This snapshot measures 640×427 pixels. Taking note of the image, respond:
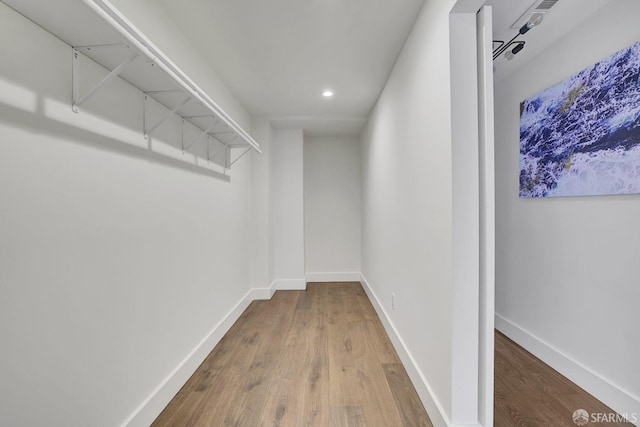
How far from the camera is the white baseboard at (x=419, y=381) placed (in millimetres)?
1410

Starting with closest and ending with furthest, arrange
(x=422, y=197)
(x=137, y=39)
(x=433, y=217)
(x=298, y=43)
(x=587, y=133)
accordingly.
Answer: (x=137, y=39)
(x=433, y=217)
(x=422, y=197)
(x=587, y=133)
(x=298, y=43)

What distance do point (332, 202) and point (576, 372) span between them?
11.0 ft

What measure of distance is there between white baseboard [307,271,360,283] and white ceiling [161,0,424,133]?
2665mm

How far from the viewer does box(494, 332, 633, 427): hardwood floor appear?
60.5 inches

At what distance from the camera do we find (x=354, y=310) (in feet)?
10.8

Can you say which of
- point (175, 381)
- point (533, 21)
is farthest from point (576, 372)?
point (175, 381)

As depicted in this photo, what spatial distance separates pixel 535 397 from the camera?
1.72 m

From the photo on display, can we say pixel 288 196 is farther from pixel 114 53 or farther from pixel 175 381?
pixel 114 53

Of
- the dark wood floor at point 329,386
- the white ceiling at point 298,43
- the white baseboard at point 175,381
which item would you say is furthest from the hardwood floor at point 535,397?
the white ceiling at point 298,43

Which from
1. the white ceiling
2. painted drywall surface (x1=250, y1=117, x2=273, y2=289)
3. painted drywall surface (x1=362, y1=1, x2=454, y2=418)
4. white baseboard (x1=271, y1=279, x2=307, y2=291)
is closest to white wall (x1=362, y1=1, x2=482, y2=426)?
painted drywall surface (x1=362, y1=1, x2=454, y2=418)

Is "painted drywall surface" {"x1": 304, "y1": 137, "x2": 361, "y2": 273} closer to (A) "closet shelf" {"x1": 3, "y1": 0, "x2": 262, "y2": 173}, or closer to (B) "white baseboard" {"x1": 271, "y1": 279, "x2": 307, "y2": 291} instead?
Answer: (B) "white baseboard" {"x1": 271, "y1": 279, "x2": 307, "y2": 291}

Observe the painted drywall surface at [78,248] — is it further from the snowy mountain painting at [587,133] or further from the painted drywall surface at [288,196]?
the snowy mountain painting at [587,133]

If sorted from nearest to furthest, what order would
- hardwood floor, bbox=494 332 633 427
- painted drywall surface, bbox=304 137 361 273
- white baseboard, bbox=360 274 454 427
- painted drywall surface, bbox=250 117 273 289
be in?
white baseboard, bbox=360 274 454 427, hardwood floor, bbox=494 332 633 427, painted drywall surface, bbox=250 117 273 289, painted drywall surface, bbox=304 137 361 273

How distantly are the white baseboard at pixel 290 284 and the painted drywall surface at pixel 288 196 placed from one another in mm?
14
